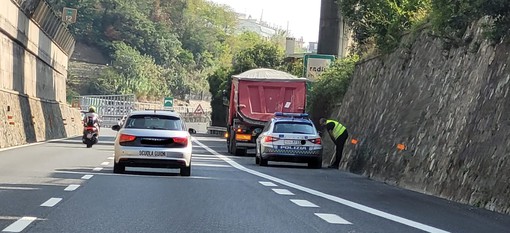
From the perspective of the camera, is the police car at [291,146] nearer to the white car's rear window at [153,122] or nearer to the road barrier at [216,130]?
the white car's rear window at [153,122]

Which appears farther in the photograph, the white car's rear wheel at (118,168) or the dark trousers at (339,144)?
the dark trousers at (339,144)

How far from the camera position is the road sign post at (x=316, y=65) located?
42.3 m

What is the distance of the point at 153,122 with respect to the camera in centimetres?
2245

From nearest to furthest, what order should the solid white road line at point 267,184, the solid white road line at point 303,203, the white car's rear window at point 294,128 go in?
the solid white road line at point 303,203, the solid white road line at point 267,184, the white car's rear window at point 294,128

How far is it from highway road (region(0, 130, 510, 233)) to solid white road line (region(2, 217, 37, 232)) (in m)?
0.01

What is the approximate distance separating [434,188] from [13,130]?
2497cm

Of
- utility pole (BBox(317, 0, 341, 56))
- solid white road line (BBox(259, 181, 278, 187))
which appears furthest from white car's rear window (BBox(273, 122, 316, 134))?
utility pole (BBox(317, 0, 341, 56))

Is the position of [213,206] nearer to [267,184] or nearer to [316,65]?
[267,184]

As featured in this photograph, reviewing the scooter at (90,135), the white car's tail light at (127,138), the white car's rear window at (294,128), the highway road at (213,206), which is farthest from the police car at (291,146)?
the scooter at (90,135)

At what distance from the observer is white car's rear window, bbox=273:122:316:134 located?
2941 cm

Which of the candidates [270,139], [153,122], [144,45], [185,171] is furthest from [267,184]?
[144,45]

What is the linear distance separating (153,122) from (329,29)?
24169mm

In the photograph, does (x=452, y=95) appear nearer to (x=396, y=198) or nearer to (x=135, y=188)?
(x=396, y=198)

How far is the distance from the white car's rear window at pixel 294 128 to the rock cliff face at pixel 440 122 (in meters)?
1.53
